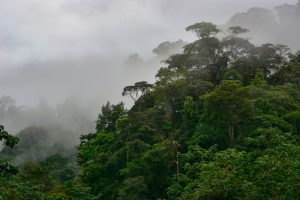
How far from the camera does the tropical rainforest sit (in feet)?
72.4

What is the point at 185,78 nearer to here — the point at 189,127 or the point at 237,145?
the point at 189,127

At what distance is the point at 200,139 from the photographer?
111ft

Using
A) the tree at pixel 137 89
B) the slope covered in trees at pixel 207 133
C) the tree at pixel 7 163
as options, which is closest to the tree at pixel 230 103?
the slope covered in trees at pixel 207 133

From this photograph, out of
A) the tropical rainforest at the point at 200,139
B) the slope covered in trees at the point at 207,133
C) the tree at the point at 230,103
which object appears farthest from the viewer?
the tree at the point at 230,103

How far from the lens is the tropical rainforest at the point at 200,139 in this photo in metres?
22.1

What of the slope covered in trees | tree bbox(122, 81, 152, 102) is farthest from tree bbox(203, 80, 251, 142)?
tree bbox(122, 81, 152, 102)

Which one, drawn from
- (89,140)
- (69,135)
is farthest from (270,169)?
(69,135)

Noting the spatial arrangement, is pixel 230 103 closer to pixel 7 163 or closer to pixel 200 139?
pixel 200 139

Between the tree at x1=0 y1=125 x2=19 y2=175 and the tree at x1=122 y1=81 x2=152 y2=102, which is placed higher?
the tree at x1=122 y1=81 x2=152 y2=102

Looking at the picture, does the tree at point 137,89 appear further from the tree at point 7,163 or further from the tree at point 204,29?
the tree at point 7,163

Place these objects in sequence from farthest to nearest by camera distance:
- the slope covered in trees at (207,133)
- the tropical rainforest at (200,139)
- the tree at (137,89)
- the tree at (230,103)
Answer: the tree at (137,89), the tree at (230,103), the tropical rainforest at (200,139), the slope covered in trees at (207,133)

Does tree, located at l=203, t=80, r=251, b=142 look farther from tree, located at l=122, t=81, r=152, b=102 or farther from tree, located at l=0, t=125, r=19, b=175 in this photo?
tree, located at l=0, t=125, r=19, b=175

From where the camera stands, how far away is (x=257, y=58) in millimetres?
45406

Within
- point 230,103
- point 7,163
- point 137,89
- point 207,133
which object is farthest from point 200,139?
point 7,163
